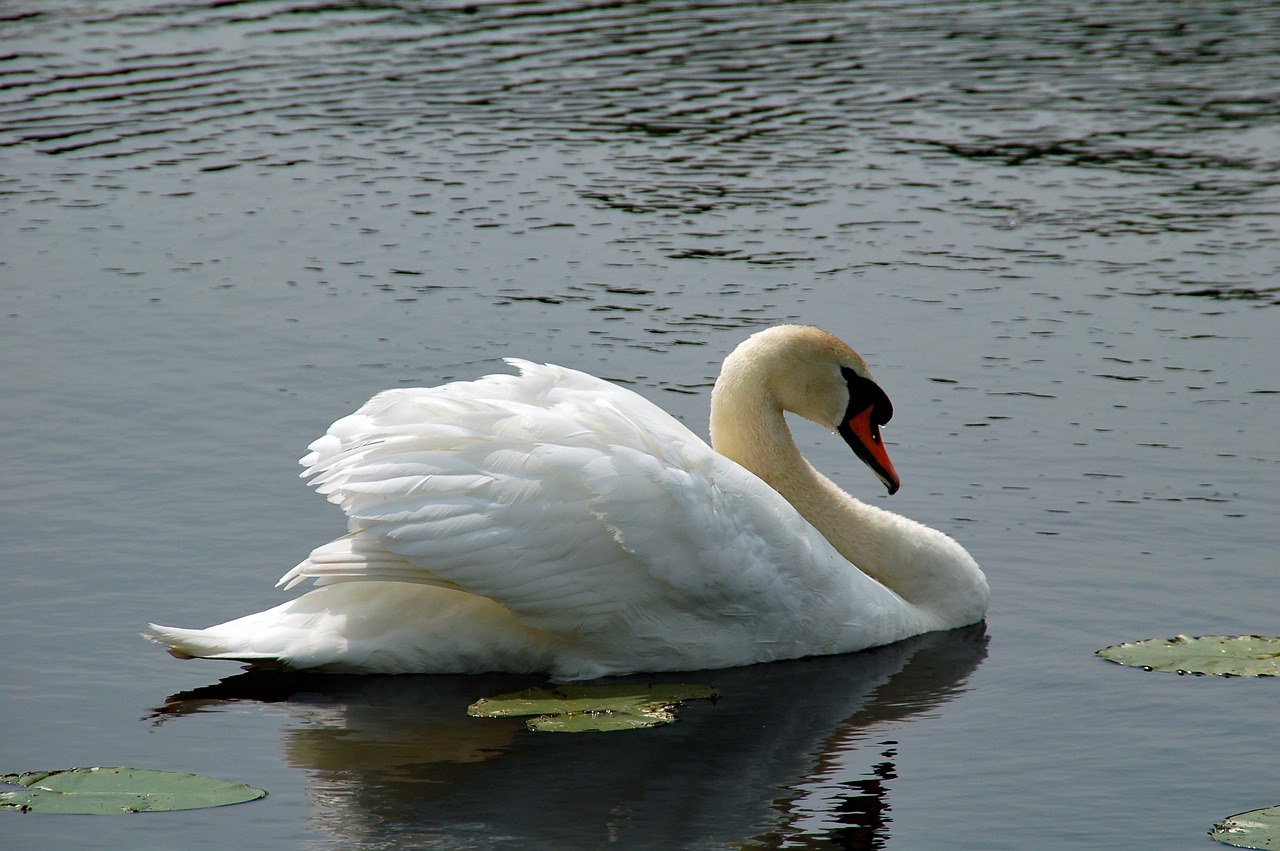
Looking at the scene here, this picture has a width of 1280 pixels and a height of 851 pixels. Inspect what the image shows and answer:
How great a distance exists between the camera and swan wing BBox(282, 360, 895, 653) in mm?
7297

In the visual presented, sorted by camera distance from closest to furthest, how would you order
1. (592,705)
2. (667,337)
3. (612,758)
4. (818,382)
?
(612,758), (592,705), (818,382), (667,337)

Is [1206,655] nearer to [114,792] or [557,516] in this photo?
[557,516]

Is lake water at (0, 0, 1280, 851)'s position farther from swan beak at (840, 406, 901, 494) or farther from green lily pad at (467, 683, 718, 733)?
swan beak at (840, 406, 901, 494)

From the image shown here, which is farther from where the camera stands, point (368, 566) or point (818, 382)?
point (818, 382)

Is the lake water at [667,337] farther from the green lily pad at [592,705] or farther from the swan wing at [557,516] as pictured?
the swan wing at [557,516]

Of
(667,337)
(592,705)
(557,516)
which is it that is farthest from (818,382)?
(667,337)

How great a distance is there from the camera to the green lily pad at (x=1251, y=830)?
20.3ft

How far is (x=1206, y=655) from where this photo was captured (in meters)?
7.74

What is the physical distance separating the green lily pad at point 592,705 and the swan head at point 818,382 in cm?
157

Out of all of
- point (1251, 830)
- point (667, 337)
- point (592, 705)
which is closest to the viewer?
point (1251, 830)

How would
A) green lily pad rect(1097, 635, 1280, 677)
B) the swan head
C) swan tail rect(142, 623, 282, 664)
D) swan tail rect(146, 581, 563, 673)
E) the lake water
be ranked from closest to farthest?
the lake water → swan tail rect(142, 623, 282, 664) → swan tail rect(146, 581, 563, 673) → green lily pad rect(1097, 635, 1280, 677) → the swan head

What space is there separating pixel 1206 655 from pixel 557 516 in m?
2.73

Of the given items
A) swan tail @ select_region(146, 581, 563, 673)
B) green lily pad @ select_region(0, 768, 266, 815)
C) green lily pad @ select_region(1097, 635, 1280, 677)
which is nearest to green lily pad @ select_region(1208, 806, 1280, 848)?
green lily pad @ select_region(1097, 635, 1280, 677)

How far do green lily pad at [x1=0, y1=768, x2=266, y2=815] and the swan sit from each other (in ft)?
2.70
